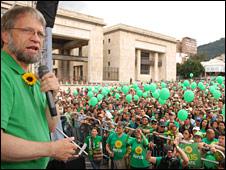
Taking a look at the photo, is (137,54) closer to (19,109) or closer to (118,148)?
(118,148)

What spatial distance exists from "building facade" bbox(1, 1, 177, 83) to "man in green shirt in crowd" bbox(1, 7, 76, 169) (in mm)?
34947

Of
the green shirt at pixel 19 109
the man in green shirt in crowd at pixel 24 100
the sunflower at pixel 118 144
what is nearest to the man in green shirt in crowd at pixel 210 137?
the sunflower at pixel 118 144

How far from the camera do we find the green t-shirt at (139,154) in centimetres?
528

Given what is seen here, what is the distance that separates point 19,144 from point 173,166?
4.31 meters

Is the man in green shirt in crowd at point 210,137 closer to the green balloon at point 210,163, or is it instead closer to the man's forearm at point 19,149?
the green balloon at point 210,163

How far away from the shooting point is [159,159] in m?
5.13

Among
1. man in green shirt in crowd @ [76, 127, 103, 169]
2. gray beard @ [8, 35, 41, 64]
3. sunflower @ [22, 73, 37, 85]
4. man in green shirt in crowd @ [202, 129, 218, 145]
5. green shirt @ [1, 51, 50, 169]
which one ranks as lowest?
man in green shirt in crowd @ [76, 127, 103, 169]

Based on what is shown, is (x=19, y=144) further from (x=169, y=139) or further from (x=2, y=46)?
(x=169, y=139)

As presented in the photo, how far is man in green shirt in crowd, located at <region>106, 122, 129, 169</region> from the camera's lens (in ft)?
18.9

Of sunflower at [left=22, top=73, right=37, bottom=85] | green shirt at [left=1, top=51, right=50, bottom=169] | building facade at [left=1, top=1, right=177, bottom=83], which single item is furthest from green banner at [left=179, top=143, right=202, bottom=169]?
building facade at [left=1, top=1, right=177, bottom=83]

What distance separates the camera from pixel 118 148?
585 centimetres

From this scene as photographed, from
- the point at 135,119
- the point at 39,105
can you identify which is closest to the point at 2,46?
the point at 39,105

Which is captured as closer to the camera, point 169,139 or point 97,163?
point 169,139

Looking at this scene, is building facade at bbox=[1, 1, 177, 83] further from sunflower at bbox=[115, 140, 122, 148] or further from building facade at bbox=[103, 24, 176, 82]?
sunflower at bbox=[115, 140, 122, 148]
